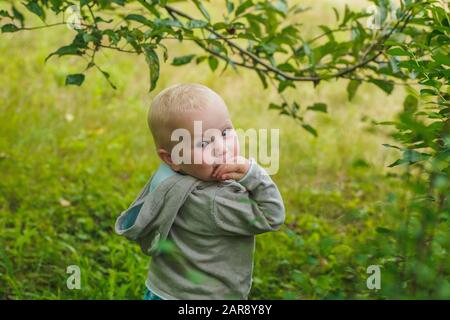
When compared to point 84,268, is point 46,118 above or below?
above

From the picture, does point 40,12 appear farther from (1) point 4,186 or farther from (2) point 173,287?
(1) point 4,186

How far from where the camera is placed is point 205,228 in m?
2.26

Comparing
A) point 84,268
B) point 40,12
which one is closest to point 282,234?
point 84,268

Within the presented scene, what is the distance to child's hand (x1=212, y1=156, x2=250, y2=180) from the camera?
2.18m

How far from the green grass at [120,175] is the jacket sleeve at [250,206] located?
184 mm

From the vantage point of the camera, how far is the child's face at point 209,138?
7.19ft

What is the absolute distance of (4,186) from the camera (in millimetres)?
4102

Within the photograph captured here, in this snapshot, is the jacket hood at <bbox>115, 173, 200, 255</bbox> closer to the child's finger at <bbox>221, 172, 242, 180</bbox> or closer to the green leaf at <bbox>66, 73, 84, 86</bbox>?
the child's finger at <bbox>221, 172, 242, 180</bbox>

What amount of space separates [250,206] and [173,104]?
0.39m

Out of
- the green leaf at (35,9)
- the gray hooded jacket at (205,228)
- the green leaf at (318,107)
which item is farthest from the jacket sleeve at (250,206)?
the green leaf at (318,107)

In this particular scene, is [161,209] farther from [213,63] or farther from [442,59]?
[213,63]

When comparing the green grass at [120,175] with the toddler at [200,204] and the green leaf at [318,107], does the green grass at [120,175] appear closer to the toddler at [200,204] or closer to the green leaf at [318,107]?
the toddler at [200,204]

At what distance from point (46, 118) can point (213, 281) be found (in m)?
3.25
